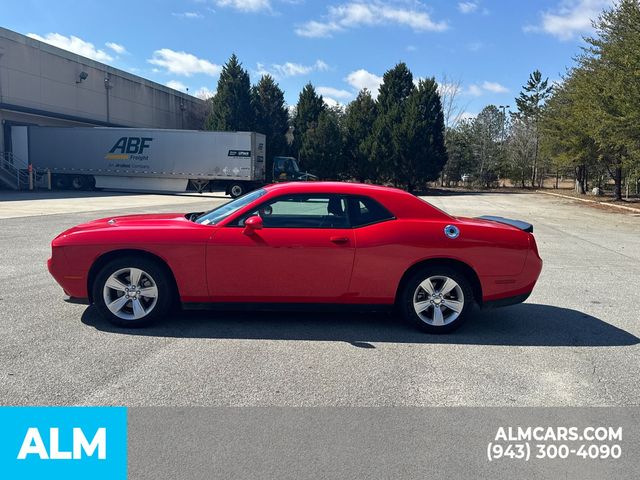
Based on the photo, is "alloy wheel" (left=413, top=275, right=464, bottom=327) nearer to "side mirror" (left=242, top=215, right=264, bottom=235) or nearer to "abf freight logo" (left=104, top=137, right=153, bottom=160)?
"side mirror" (left=242, top=215, right=264, bottom=235)

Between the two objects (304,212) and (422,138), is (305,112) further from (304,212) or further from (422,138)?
(304,212)

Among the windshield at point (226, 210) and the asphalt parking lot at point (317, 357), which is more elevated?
the windshield at point (226, 210)

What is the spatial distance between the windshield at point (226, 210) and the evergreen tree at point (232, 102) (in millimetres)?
37690

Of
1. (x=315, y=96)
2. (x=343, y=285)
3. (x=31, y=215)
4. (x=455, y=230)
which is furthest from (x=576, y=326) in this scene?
(x=315, y=96)

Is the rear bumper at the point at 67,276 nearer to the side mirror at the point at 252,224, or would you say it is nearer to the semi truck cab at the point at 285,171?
the side mirror at the point at 252,224

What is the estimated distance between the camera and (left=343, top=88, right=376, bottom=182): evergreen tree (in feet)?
141

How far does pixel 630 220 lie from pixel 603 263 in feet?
42.8

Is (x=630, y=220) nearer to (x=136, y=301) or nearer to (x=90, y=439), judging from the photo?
(x=136, y=301)

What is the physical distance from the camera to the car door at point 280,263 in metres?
5.08

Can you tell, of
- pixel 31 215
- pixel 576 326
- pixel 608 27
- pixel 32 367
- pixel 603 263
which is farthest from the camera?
pixel 608 27

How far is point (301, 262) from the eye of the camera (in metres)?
5.10

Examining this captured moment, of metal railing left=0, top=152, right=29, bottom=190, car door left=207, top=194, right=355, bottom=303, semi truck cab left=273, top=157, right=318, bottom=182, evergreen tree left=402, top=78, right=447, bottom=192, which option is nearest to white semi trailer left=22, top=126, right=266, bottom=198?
metal railing left=0, top=152, right=29, bottom=190

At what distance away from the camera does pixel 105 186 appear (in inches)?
1254

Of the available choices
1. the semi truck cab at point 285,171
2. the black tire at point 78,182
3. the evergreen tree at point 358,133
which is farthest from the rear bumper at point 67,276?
the evergreen tree at point 358,133
